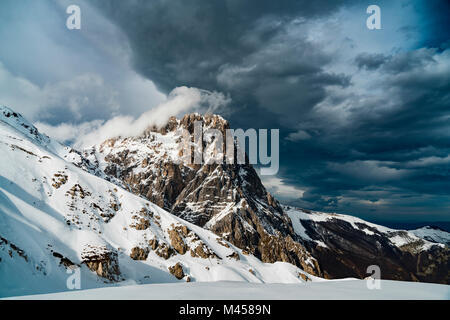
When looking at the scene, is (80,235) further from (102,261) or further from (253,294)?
(253,294)

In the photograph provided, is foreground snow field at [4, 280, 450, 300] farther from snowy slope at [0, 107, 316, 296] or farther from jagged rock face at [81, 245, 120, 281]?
jagged rock face at [81, 245, 120, 281]

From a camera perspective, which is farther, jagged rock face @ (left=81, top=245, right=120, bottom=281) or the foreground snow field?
jagged rock face @ (left=81, top=245, right=120, bottom=281)

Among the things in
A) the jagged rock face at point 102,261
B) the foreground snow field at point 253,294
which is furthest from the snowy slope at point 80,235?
the foreground snow field at point 253,294

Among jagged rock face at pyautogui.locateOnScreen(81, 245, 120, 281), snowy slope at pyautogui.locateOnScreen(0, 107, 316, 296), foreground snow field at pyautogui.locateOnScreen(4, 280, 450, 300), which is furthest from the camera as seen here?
jagged rock face at pyautogui.locateOnScreen(81, 245, 120, 281)

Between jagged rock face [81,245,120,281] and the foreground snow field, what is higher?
the foreground snow field

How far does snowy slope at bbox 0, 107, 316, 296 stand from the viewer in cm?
4062

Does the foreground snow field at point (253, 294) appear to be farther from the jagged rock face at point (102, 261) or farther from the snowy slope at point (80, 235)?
the jagged rock face at point (102, 261)

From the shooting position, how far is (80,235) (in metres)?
59.7

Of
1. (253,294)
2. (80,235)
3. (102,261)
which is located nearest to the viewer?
(253,294)

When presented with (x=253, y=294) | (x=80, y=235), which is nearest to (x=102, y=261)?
(x=80, y=235)

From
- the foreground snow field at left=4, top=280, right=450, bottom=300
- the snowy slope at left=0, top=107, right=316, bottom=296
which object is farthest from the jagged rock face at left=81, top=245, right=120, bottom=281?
the foreground snow field at left=4, top=280, right=450, bottom=300

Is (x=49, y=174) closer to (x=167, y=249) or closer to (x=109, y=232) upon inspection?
(x=109, y=232)
